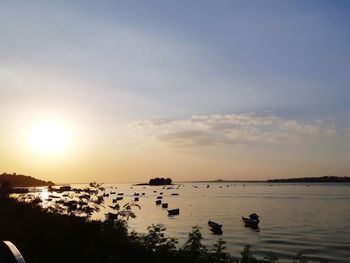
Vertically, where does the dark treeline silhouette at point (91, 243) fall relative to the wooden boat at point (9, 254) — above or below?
below

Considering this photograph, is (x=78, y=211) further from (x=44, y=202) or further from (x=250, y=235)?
(x=250, y=235)

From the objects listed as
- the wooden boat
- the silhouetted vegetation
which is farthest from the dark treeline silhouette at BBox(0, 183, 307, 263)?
the wooden boat

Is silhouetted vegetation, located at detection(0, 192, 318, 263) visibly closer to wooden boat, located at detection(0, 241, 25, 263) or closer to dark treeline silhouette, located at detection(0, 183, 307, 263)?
dark treeline silhouette, located at detection(0, 183, 307, 263)

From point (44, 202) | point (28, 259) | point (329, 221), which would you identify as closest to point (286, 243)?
point (329, 221)

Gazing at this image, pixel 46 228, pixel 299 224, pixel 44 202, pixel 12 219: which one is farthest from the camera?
pixel 299 224

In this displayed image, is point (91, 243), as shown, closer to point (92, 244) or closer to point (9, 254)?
point (92, 244)

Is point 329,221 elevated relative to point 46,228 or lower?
lower

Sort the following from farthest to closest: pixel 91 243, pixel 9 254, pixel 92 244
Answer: pixel 91 243 < pixel 92 244 < pixel 9 254

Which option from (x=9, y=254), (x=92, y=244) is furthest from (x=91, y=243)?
(x=9, y=254)

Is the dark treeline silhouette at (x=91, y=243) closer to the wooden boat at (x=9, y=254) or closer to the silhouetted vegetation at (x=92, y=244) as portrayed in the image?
the silhouetted vegetation at (x=92, y=244)

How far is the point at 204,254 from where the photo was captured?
55.8 feet

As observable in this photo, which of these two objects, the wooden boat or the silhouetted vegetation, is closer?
the wooden boat

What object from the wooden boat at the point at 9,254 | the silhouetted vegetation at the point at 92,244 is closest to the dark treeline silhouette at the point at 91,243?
the silhouetted vegetation at the point at 92,244

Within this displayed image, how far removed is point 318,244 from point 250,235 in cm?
1147
